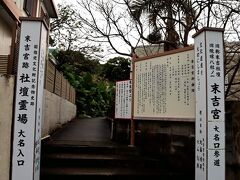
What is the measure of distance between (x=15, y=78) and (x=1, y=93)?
1.19 ft

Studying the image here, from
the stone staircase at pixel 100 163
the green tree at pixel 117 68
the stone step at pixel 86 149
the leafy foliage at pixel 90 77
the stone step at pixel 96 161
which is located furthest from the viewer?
the green tree at pixel 117 68

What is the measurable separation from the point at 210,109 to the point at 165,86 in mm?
2410

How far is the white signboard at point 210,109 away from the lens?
16.5ft

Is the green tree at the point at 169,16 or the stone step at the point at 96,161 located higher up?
the green tree at the point at 169,16

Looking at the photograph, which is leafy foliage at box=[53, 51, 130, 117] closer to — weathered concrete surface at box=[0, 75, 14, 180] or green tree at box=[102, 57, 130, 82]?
green tree at box=[102, 57, 130, 82]

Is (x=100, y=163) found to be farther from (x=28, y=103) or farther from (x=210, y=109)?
(x=210, y=109)

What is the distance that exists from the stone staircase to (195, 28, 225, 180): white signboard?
1817 mm

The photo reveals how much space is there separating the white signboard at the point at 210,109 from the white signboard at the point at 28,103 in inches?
104

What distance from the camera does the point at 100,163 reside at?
732 centimetres

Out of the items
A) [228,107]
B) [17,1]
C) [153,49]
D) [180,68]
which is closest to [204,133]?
[228,107]

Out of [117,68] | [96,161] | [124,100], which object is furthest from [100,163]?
[117,68]

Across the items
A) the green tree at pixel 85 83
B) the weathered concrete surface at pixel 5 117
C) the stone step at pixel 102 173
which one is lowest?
the stone step at pixel 102 173

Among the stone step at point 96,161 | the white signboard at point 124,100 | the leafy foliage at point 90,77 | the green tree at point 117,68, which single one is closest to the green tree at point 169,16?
the white signboard at point 124,100

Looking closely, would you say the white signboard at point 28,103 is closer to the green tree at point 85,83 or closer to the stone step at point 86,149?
the stone step at point 86,149
